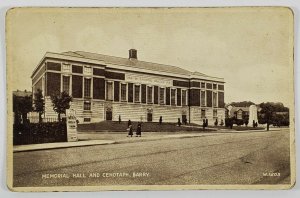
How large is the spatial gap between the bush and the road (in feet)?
0.33

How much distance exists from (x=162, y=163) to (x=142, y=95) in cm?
62

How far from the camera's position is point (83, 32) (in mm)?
3494

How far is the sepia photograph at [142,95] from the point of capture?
11.3 ft

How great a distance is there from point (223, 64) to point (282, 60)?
489mm

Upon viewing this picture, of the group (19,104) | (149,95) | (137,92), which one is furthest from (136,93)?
(19,104)

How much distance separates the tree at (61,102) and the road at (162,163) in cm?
33

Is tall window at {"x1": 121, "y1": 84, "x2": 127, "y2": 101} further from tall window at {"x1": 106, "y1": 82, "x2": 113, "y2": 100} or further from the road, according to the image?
the road

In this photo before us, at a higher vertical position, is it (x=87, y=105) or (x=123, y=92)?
(x=123, y=92)

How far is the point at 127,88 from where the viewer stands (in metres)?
3.71

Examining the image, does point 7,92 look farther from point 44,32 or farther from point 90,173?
point 90,173

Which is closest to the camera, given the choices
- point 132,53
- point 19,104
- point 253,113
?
point 19,104

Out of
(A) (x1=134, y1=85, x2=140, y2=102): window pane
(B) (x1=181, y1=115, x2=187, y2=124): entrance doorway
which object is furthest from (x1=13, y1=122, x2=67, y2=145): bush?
(B) (x1=181, y1=115, x2=187, y2=124): entrance doorway

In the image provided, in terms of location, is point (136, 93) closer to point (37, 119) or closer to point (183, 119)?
point (183, 119)

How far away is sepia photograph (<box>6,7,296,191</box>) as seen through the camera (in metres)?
3.44
